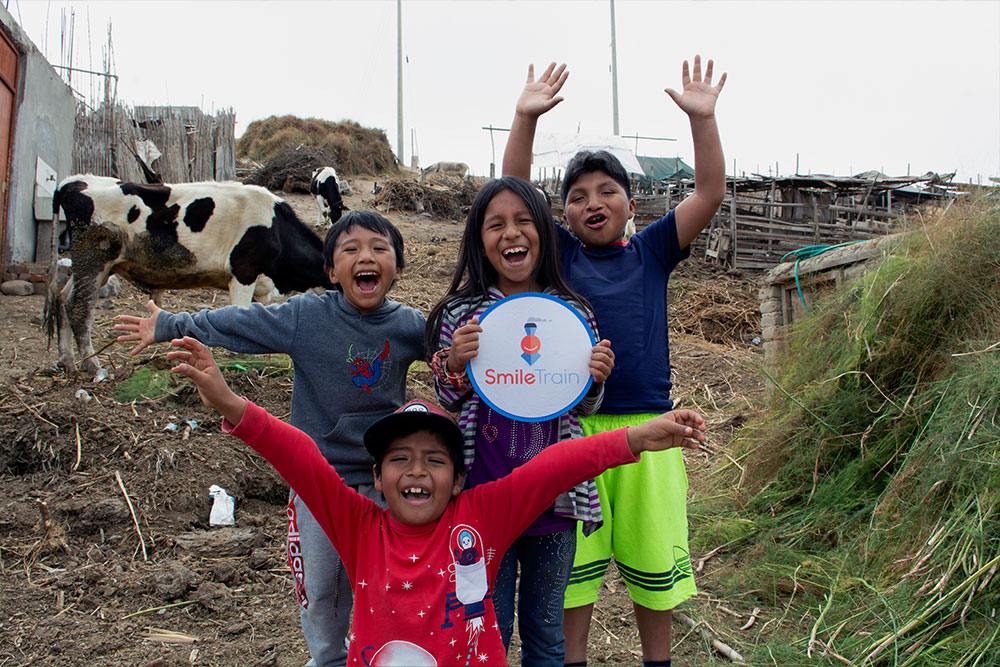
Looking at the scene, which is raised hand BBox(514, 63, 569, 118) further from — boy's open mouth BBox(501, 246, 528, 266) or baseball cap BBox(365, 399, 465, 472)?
baseball cap BBox(365, 399, 465, 472)

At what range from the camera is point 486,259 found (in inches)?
85.6

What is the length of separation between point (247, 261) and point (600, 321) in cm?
497

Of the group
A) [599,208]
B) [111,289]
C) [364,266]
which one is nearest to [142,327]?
[364,266]

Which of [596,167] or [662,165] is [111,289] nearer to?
[596,167]

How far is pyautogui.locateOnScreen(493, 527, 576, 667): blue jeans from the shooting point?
6.45 feet

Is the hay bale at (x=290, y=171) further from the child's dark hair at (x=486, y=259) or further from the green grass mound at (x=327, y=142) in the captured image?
the child's dark hair at (x=486, y=259)

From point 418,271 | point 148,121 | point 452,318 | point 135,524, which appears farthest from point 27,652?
point 148,121

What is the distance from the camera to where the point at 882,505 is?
329 centimetres

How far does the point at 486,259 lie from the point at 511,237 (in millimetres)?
155

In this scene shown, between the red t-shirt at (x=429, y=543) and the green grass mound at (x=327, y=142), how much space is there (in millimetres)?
19359

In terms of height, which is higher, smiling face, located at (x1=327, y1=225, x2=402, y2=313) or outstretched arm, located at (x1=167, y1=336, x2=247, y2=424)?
smiling face, located at (x1=327, y1=225, x2=402, y2=313)

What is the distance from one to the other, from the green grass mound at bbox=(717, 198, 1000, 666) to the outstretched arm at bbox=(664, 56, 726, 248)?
1.64m

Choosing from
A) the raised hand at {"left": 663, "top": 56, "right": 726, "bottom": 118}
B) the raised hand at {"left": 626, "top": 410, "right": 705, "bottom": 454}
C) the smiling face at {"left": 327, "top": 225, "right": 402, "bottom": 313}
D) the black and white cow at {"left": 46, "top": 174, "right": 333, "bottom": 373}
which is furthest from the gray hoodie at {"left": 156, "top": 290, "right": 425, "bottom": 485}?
the black and white cow at {"left": 46, "top": 174, "right": 333, "bottom": 373}

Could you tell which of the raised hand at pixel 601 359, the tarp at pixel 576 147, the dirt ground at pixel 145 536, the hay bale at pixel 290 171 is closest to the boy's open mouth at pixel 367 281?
the raised hand at pixel 601 359
